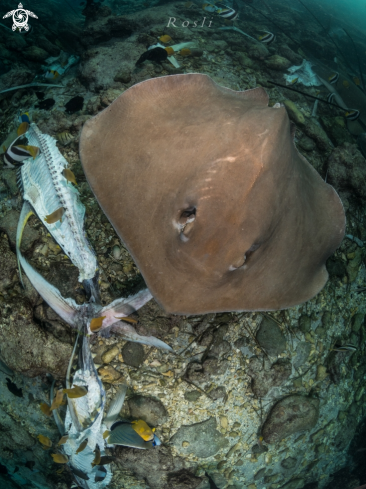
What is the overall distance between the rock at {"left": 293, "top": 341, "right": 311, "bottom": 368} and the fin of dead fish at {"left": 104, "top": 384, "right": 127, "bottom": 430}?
232 cm

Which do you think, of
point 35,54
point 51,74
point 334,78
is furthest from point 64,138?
point 334,78

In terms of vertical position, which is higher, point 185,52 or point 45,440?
point 185,52

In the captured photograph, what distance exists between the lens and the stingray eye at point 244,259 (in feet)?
6.86

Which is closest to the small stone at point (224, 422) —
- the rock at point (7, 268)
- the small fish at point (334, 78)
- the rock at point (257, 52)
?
the rock at point (7, 268)

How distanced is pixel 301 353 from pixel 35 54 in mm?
7957

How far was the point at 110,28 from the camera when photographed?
6.05 meters

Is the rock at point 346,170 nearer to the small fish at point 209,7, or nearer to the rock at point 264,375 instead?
the rock at point 264,375

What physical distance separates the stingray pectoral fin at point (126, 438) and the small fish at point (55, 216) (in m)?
2.54

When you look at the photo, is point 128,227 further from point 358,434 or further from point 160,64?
point 358,434

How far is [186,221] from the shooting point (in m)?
2.09

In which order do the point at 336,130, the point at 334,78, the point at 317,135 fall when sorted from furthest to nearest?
the point at 334,78
the point at 336,130
the point at 317,135

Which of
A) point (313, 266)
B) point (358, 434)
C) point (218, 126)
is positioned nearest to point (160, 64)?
point (218, 126)

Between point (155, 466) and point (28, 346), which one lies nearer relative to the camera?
point (28, 346)

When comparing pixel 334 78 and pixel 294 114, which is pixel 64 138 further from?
pixel 334 78
